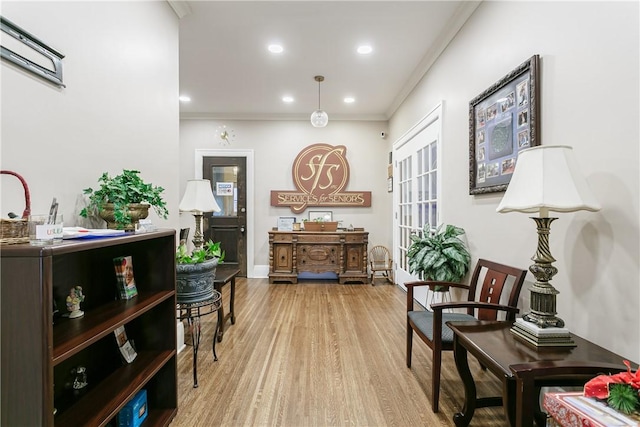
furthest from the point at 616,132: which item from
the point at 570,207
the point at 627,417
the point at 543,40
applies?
the point at 627,417

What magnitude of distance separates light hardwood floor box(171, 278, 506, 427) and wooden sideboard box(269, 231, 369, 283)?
4.45ft

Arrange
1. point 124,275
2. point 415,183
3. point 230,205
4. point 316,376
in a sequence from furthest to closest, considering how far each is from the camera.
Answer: point 230,205 → point 415,183 → point 316,376 → point 124,275

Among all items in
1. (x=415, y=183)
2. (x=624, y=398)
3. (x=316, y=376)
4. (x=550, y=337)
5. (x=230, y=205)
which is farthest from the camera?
(x=230, y=205)

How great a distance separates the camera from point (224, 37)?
299 cm

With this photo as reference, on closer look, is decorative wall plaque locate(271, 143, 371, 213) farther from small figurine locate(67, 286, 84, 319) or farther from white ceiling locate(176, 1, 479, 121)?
small figurine locate(67, 286, 84, 319)

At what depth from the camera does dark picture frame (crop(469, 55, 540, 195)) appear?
1.83 metres

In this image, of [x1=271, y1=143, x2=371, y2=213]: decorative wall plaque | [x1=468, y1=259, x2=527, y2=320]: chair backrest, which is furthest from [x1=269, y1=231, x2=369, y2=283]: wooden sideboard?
[x1=468, y1=259, x2=527, y2=320]: chair backrest

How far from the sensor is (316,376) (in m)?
2.17

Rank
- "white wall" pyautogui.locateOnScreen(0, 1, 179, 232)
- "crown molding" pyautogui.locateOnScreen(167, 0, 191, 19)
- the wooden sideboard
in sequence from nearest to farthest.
A: "white wall" pyautogui.locateOnScreen(0, 1, 179, 232), "crown molding" pyautogui.locateOnScreen(167, 0, 191, 19), the wooden sideboard

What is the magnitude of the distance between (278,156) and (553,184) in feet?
15.0

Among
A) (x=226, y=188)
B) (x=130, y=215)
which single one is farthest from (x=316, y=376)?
(x=226, y=188)

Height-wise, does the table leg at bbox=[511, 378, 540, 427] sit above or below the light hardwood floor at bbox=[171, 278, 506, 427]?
above

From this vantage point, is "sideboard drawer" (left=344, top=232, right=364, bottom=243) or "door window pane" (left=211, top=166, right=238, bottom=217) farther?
"door window pane" (left=211, top=166, right=238, bottom=217)

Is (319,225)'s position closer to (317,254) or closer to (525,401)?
(317,254)
